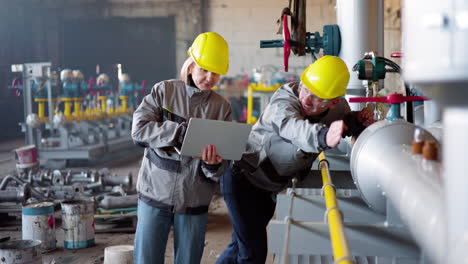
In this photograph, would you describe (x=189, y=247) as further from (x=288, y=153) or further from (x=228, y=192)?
(x=288, y=153)

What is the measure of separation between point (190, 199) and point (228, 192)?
0.41 metres

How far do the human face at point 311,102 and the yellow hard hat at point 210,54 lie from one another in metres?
0.35

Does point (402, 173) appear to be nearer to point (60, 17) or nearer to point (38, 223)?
point (38, 223)

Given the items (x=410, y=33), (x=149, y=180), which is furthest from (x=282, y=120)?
(x=410, y=33)

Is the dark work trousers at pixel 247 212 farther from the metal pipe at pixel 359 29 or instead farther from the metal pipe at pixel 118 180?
the metal pipe at pixel 118 180

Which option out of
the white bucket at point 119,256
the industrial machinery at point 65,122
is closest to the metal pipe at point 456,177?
the white bucket at point 119,256

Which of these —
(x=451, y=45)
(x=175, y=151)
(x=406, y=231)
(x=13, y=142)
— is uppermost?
(x=451, y=45)

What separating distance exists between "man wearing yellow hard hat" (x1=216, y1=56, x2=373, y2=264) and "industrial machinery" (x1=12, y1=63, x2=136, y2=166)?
201 inches

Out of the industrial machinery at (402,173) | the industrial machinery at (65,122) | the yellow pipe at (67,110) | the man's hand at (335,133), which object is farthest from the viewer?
the yellow pipe at (67,110)

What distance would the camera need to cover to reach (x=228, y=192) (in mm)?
2777

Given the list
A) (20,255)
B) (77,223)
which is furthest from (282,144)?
(77,223)

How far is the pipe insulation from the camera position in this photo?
0.83 meters

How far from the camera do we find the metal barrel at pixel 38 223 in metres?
3.90

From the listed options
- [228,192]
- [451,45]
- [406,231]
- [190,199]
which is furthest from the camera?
[228,192]
